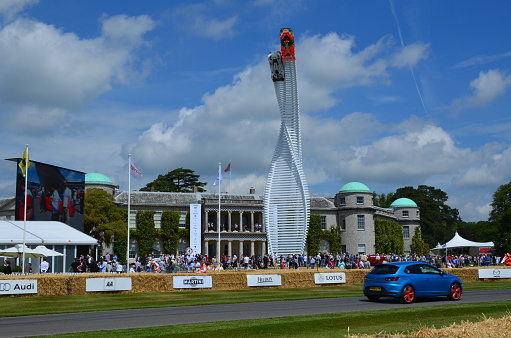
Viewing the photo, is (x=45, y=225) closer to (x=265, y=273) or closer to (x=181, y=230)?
(x=265, y=273)

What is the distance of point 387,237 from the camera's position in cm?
9256

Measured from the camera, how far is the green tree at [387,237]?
91.4 metres

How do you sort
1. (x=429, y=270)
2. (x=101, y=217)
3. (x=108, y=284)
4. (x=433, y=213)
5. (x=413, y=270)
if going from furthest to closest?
(x=433, y=213) → (x=101, y=217) → (x=108, y=284) → (x=429, y=270) → (x=413, y=270)

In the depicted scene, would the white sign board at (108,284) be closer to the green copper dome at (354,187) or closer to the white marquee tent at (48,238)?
the white marquee tent at (48,238)

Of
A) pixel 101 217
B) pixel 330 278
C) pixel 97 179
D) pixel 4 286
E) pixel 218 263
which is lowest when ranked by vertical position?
pixel 330 278

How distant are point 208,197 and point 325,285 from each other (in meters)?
53.3

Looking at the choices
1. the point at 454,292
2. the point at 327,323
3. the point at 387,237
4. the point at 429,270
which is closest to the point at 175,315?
the point at 327,323

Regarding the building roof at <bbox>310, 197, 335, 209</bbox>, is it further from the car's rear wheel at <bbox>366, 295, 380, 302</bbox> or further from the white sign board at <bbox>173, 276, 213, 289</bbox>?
the car's rear wheel at <bbox>366, 295, 380, 302</bbox>

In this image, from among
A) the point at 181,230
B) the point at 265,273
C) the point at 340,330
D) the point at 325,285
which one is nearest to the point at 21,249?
the point at 265,273

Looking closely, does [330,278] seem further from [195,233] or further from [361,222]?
[361,222]

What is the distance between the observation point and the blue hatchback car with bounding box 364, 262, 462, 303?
797 inches

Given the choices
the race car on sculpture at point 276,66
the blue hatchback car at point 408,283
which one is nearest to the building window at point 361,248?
the race car on sculpture at point 276,66

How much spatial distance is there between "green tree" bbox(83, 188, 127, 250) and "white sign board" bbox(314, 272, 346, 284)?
40629mm

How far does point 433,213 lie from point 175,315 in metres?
115
